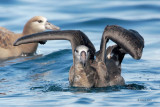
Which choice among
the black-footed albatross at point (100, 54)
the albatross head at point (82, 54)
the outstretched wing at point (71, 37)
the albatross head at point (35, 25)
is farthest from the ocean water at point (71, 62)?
the outstretched wing at point (71, 37)

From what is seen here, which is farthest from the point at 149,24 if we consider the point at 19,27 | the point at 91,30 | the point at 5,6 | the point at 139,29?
the point at 5,6

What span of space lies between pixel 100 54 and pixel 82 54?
0.67 m

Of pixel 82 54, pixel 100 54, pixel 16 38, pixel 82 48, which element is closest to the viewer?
pixel 82 54

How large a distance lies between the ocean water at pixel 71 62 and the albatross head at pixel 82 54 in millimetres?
588

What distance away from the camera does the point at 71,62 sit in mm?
13305

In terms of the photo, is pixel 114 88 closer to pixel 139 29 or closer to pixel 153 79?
pixel 153 79

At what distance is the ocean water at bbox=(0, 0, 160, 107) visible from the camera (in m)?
8.91

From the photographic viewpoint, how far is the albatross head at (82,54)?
367 inches

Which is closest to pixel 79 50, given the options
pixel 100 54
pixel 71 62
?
pixel 100 54

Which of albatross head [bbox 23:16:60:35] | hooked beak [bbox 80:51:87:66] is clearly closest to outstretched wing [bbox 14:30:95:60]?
hooked beak [bbox 80:51:87:66]

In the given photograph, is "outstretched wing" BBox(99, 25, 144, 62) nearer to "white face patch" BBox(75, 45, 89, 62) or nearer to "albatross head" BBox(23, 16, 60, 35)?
"white face patch" BBox(75, 45, 89, 62)

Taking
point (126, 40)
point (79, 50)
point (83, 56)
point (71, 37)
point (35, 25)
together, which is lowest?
point (83, 56)

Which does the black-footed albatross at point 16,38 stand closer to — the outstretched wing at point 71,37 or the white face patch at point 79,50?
the outstretched wing at point 71,37

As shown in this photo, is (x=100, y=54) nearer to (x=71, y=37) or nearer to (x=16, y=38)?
(x=71, y=37)
